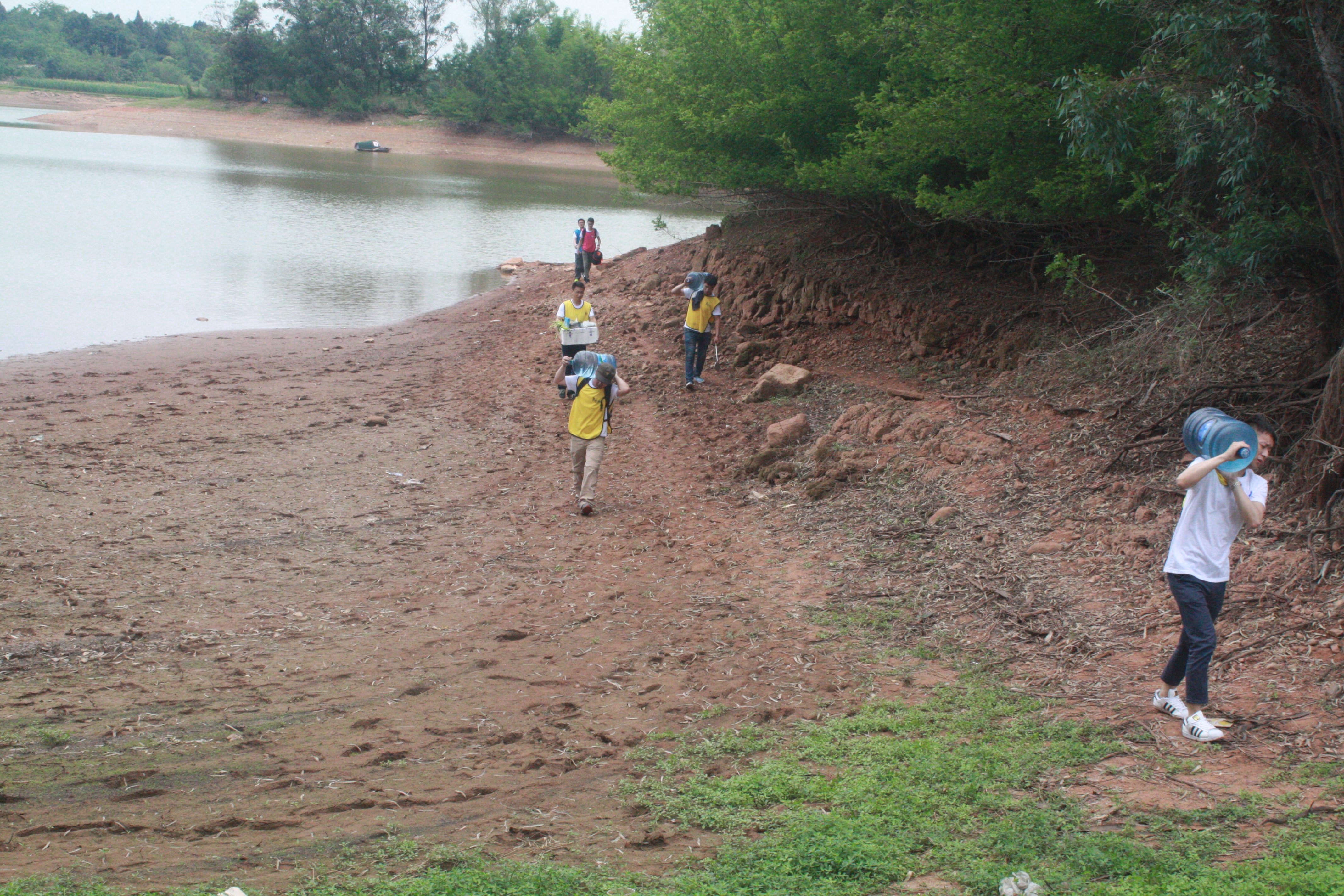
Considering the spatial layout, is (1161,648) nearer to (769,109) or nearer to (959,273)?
(959,273)

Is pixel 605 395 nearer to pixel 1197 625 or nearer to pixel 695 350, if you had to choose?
pixel 695 350

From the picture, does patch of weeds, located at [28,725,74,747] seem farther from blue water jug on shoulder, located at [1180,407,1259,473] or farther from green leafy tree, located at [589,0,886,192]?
green leafy tree, located at [589,0,886,192]

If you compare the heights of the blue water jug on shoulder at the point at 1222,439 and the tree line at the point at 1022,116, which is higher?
the tree line at the point at 1022,116

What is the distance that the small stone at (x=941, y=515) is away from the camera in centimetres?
926

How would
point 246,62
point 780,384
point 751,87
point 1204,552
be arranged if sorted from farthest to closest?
1. point 246,62
2. point 751,87
3. point 780,384
4. point 1204,552

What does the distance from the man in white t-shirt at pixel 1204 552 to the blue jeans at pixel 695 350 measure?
9.74 meters

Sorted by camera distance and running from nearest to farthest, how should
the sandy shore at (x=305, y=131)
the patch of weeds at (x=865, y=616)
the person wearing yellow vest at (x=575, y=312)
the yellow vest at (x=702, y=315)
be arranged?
the patch of weeds at (x=865, y=616) < the person wearing yellow vest at (x=575, y=312) < the yellow vest at (x=702, y=315) < the sandy shore at (x=305, y=131)

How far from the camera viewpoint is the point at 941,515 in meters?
9.27

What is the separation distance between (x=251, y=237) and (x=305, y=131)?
49780 millimetres

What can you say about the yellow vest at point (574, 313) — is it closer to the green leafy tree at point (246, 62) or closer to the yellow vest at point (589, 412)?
the yellow vest at point (589, 412)

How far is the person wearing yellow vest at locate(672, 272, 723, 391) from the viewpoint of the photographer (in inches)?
555

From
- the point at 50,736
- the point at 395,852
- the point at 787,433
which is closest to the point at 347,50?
the point at 787,433

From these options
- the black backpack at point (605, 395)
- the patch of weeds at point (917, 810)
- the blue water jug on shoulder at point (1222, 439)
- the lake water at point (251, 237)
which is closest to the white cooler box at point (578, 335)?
the black backpack at point (605, 395)

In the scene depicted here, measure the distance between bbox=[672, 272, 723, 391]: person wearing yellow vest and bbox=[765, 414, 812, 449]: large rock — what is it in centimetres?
282
